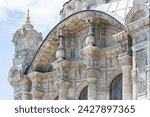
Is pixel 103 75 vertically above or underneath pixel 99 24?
underneath

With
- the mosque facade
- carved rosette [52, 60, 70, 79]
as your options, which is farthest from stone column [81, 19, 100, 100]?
carved rosette [52, 60, 70, 79]

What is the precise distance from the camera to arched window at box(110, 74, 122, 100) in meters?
28.1

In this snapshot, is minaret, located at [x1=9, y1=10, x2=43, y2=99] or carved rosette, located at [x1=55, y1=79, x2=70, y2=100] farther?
minaret, located at [x1=9, y1=10, x2=43, y2=99]

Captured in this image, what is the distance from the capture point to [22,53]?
33469 mm

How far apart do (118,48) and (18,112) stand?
10708 mm

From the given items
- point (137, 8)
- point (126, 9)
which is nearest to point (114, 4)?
point (126, 9)

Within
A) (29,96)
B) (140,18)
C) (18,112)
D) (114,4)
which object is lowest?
(18,112)

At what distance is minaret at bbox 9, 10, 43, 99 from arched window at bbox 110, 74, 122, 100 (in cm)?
667

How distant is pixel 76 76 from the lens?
99.2 ft

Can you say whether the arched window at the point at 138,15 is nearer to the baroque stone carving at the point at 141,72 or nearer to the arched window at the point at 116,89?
the baroque stone carving at the point at 141,72

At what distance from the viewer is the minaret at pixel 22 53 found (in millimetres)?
33062

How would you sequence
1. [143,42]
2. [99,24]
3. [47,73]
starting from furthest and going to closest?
[47,73] < [99,24] < [143,42]

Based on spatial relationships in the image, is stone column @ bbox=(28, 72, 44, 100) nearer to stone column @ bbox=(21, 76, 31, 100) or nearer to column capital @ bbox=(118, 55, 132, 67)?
stone column @ bbox=(21, 76, 31, 100)

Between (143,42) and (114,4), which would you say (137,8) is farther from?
(114,4)
